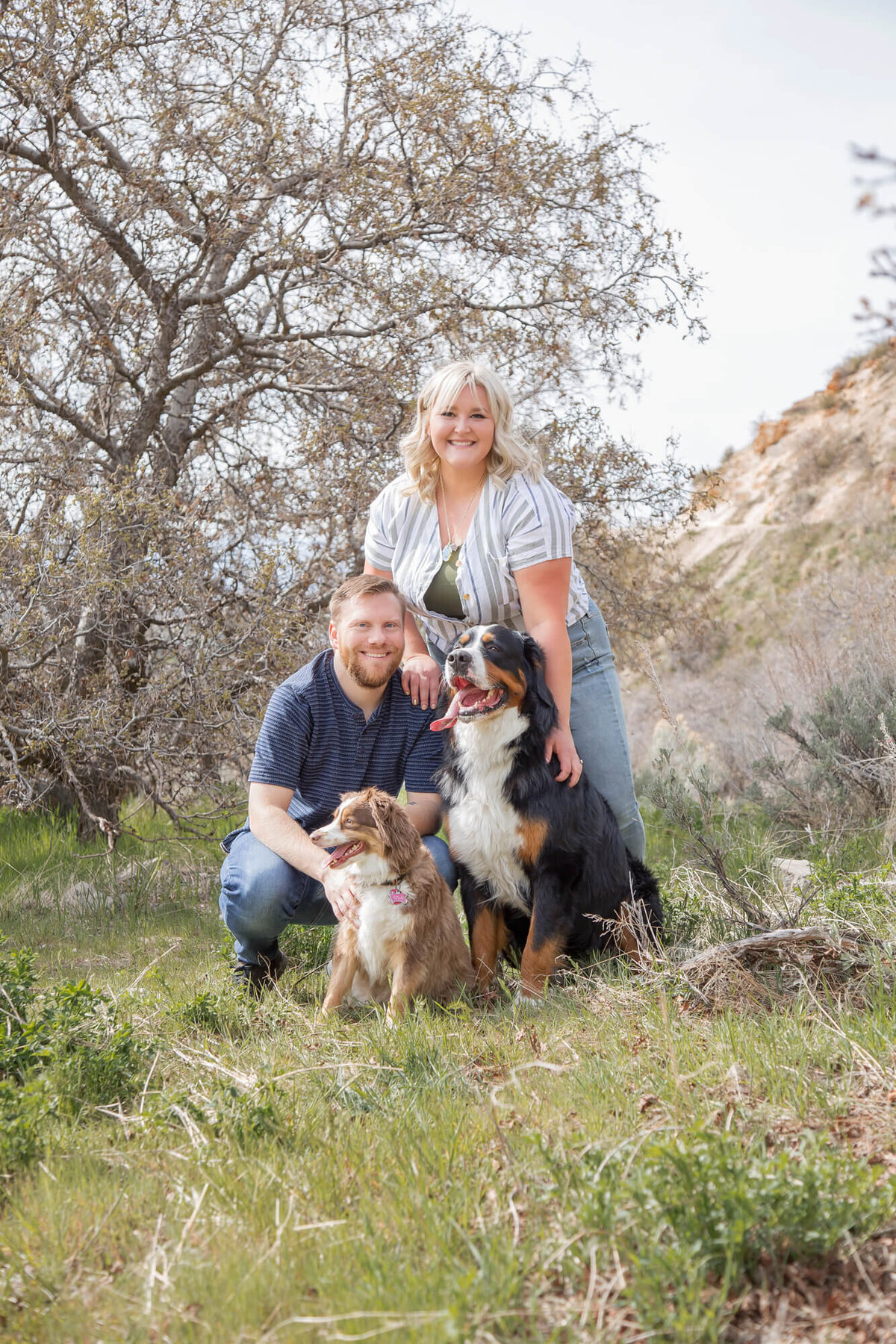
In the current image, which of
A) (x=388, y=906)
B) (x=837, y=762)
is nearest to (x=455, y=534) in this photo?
(x=388, y=906)

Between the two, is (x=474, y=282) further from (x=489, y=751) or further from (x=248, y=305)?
(x=489, y=751)

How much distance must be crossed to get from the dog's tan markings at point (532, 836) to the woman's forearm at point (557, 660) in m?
0.41

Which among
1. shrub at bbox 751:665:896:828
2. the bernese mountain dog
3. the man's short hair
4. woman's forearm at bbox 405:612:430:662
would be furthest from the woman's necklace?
shrub at bbox 751:665:896:828

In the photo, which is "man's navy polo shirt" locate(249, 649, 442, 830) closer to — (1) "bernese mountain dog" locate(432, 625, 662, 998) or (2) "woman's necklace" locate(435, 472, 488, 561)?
(1) "bernese mountain dog" locate(432, 625, 662, 998)

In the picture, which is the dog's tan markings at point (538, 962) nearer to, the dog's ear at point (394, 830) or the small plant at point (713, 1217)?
the dog's ear at point (394, 830)

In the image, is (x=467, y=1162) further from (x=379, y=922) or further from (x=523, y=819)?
(x=523, y=819)

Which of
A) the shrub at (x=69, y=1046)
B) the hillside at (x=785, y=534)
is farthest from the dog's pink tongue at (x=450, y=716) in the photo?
the hillside at (x=785, y=534)

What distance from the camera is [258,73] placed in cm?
746

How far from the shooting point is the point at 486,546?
425 centimetres

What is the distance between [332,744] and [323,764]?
96 millimetres

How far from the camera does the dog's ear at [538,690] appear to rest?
4113 mm

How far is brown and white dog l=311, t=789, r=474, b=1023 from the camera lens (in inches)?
151

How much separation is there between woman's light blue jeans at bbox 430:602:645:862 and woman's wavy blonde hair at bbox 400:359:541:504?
2.48 feet

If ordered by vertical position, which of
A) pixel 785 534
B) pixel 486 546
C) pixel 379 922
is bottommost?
pixel 379 922
